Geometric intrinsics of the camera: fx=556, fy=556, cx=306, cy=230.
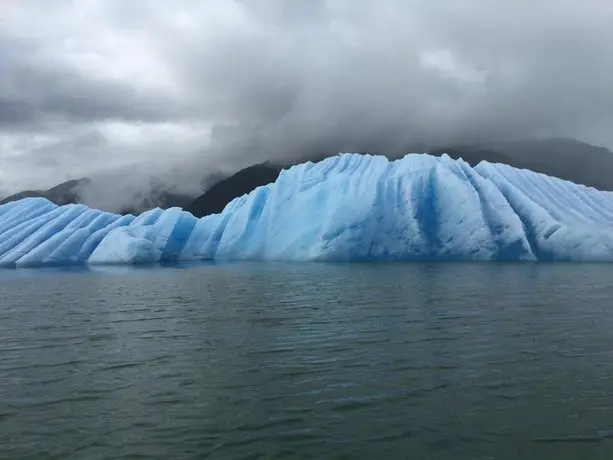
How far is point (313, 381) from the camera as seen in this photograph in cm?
880

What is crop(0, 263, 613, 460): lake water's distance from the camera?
6.34 metres

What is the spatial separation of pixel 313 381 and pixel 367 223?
3620 cm

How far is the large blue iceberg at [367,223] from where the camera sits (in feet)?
141

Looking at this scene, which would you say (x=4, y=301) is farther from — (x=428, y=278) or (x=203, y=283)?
(x=428, y=278)

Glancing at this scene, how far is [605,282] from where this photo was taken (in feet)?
82.4

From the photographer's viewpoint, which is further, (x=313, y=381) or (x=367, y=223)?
(x=367, y=223)

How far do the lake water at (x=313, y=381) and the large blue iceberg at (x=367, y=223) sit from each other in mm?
26450

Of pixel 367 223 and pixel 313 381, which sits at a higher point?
pixel 367 223

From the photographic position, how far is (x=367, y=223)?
146 ft

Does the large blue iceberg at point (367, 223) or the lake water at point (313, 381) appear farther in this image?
the large blue iceberg at point (367, 223)

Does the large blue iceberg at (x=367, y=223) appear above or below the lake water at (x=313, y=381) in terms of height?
above

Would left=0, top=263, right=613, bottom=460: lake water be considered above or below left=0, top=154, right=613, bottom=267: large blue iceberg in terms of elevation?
below

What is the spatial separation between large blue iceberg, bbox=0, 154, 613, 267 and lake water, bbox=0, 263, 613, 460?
26.5 metres

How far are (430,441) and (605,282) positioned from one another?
2235 cm
